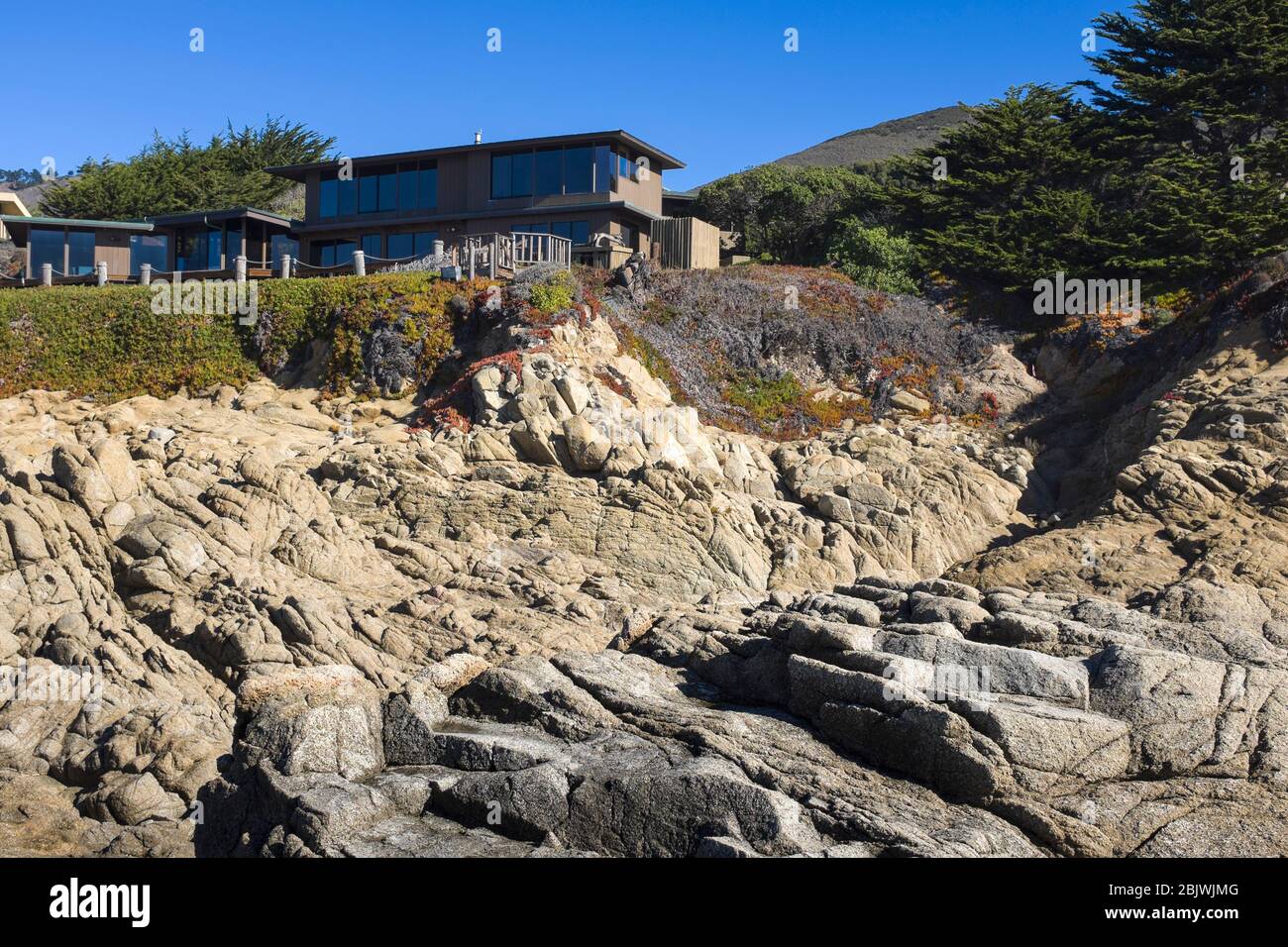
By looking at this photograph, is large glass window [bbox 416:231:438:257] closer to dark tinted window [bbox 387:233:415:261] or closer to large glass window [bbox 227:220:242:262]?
dark tinted window [bbox 387:233:415:261]

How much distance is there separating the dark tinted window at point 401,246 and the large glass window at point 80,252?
11.2 m

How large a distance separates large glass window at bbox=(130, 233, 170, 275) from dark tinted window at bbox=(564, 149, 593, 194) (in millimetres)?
15491

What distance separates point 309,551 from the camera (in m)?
24.5

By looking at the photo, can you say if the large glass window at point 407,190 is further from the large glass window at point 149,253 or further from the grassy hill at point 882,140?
the grassy hill at point 882,140

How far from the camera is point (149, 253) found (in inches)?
1747

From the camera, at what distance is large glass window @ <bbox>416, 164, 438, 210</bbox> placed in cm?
4359

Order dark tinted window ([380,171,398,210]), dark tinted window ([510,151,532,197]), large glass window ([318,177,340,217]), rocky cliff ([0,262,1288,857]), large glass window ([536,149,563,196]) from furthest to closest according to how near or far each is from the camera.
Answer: large glass window ([318,177,340,217]) → dark tinted window ([380,171,398,210]) → dark tinted window ([510,151,532,197]) → large glass window ([536,149,563,196]) → rocky cliff ([0,262,1288,857])

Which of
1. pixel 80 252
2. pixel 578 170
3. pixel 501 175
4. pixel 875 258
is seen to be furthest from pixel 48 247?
pixel 875 258

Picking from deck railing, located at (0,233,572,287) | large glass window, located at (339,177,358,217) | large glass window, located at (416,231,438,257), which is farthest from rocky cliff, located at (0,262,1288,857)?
large glass window, located at (339,177,358,217)

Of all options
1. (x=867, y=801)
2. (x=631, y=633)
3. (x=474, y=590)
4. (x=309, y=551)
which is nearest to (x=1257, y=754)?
(x=867, y=801)

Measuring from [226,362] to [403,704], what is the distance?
19.8 meters

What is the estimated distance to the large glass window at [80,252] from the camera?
144ft

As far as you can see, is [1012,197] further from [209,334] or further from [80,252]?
[80,252]

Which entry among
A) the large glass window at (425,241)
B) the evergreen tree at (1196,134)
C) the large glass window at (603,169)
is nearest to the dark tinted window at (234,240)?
the large glass window at (425,241)
